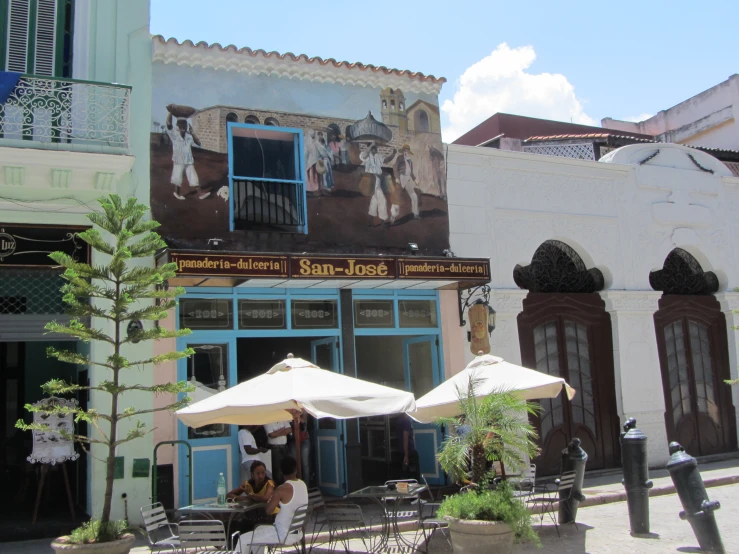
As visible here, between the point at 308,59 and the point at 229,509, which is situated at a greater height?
the point at 308,59

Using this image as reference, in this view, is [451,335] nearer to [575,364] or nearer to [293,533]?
[575,364]

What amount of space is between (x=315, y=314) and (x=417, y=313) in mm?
1819

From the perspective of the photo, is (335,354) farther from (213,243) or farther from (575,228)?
(575,228)

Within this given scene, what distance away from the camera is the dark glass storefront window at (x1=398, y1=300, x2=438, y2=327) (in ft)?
40.4

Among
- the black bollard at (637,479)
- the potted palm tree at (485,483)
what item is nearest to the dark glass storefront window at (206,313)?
the potted palm tree at (485,483)

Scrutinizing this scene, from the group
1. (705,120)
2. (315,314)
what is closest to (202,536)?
(315,314)

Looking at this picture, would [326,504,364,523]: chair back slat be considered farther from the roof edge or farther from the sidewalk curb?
the roof edge

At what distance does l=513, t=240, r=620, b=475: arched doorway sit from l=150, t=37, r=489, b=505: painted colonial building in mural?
187cm

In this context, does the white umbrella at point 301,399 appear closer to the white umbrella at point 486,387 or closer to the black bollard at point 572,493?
the white umbrella at point 486,387

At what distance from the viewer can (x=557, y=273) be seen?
14023 mm

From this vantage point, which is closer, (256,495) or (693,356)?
(256,495)

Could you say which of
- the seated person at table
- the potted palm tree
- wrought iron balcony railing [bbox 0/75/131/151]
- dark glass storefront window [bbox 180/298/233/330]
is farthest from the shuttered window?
the potted palm tree

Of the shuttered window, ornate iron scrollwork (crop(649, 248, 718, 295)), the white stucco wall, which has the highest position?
the white stucco wall

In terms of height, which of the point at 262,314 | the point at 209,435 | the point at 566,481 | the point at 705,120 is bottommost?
the point at 566,481
